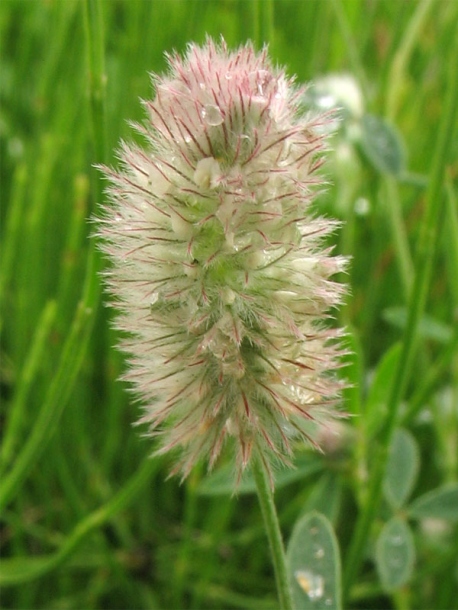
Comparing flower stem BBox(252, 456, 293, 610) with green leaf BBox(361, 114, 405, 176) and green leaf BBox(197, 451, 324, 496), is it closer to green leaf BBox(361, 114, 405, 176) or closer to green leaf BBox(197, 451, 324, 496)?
green leaf BBox(197, 451, 324, 496)

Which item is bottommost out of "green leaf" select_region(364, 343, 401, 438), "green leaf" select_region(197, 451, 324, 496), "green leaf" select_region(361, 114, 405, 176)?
"green leaf" select_region(197, 451, 324, 496)

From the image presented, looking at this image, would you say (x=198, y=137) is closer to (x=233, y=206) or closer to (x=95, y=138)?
(x=233, y=206)

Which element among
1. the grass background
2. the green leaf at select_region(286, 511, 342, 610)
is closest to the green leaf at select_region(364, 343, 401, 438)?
the grass background

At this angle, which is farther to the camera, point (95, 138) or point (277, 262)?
point (95, 138)

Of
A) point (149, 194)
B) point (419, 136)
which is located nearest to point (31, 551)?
point (149, 194)

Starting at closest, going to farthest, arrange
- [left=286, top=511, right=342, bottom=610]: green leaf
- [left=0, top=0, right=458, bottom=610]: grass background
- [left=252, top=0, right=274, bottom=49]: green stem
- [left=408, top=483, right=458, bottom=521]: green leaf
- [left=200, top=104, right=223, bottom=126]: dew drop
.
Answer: [left=200, top=104, right=223, bottom=126]: dew drop
[left=286, top=511, right=342, bottom=610]: green leaf
[left=252, top=0, right=274, bottom=49]: green stem
[left=408, top=483, right=458, bottom=521]: green leaf
[left=0, top=0, right=458, bottom=610]: grass background

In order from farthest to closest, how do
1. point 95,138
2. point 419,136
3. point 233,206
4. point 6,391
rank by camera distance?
point 419,136, point 6,391, point 95,138, point 233,206

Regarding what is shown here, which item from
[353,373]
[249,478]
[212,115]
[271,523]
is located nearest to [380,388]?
[353,373]
